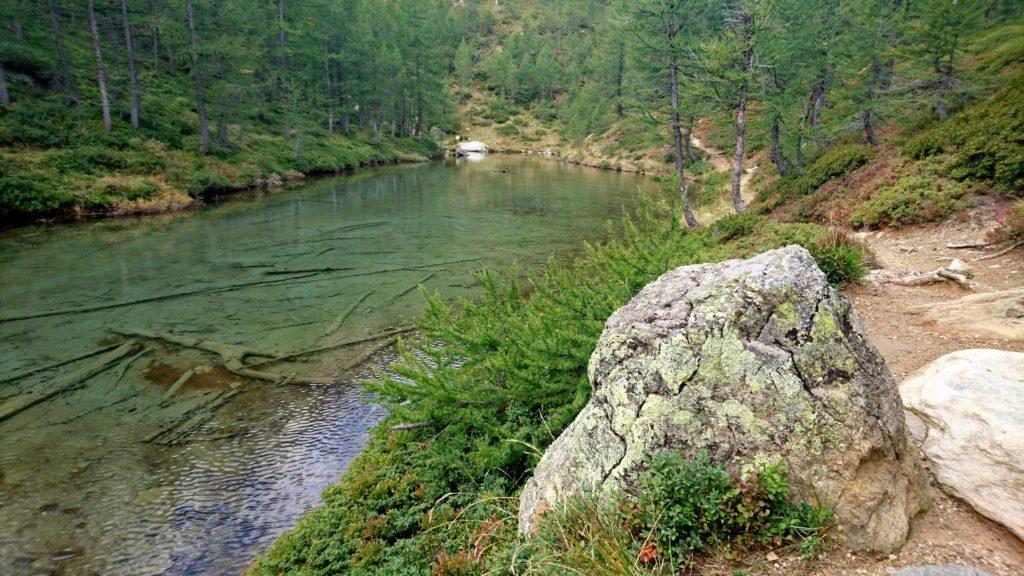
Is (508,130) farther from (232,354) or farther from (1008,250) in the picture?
(1008,250)

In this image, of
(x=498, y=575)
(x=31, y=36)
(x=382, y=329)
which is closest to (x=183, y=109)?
(x=31, y=36)

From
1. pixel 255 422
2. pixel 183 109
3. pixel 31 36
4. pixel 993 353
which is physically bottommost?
pixel 255 422

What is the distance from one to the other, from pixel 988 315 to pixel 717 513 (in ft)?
23.5

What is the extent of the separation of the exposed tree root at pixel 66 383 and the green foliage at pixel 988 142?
22.6 m

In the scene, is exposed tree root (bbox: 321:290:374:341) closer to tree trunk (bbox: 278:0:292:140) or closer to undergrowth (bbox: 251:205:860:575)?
undergrowth (bbox: 251:205:860:575)

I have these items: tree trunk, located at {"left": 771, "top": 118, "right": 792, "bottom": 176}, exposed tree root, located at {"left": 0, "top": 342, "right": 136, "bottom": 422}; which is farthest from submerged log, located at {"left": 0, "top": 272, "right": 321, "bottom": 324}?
tree trunk, located at {"left": 771, "top": 118, "right": 792, "bottom": 176}

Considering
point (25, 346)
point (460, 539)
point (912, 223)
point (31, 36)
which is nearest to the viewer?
point (460, 539)

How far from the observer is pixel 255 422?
30.1 ft

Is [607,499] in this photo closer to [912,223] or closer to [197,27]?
[912,223]

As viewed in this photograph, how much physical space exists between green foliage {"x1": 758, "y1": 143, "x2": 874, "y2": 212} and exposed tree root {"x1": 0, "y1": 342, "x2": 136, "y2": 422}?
24.2 meters

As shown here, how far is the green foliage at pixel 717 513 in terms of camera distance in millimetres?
3512

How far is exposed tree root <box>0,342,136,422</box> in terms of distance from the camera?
9.20 metres

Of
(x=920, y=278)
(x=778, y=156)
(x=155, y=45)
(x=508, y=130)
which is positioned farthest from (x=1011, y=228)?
(x=508, y=130)

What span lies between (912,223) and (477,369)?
1414 cm
